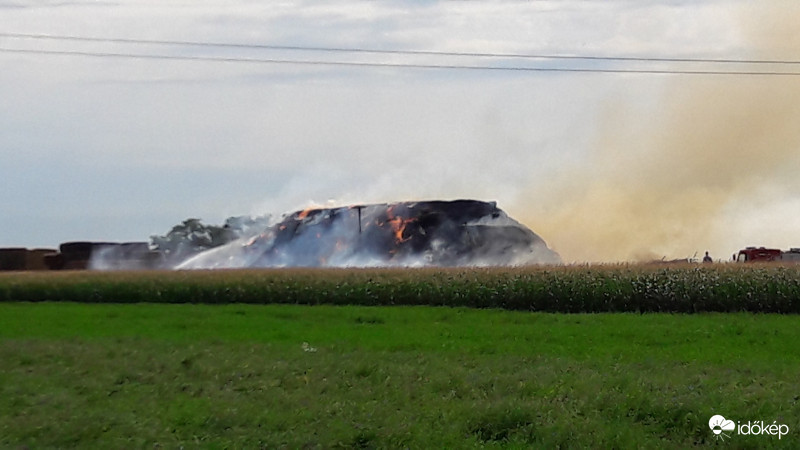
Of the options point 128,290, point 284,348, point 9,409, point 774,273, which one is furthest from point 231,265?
point 9,409

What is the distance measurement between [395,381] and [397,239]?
23.2 m

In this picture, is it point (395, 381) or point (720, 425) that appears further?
point (395, 381)

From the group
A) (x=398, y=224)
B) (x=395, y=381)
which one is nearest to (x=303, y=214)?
(x=398, y=224)

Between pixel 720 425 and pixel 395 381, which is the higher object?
pixel 395 381

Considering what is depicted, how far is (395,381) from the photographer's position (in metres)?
12.7

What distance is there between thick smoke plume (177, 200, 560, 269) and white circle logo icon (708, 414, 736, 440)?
2421 cm

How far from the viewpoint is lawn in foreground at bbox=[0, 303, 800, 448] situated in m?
10.1

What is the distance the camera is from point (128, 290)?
32094mm

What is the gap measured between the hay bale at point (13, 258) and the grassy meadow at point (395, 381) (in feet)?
70.3

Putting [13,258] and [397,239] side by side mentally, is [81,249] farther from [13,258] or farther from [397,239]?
[397,239]

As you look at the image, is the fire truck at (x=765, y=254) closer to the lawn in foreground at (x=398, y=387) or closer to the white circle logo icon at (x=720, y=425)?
the lawn in foreground at (x=398, y=387)

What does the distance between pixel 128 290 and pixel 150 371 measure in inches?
758

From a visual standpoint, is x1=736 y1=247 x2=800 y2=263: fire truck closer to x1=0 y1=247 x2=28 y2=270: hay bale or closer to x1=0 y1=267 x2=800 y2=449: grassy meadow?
x1=0 y1=267 x2=800 y2=449: grassy meadow

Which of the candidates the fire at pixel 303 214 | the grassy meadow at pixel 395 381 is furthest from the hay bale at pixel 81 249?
the grassy meadow at pixel 395 381
